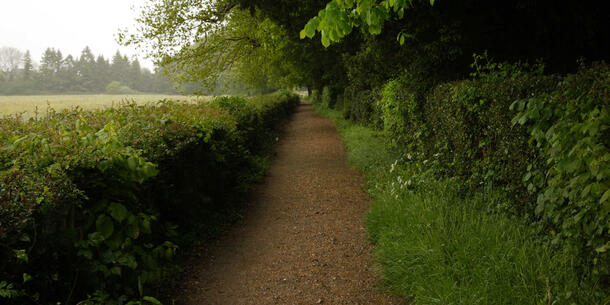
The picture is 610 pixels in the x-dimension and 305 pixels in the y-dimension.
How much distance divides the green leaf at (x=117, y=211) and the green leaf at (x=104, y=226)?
5 cm

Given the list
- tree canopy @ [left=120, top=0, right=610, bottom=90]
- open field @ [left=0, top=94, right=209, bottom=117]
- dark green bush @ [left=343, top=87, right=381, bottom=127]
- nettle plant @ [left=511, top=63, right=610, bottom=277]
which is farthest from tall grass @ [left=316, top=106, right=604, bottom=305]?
dark green bush @ [left=343, top=87, right=381, bottom=127]

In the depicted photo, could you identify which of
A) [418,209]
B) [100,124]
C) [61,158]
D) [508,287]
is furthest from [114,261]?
[418,209]

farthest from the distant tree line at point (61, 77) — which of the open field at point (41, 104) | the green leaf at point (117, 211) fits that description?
the green leaf at point (117, 211)

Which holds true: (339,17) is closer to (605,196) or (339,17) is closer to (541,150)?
(541,150)

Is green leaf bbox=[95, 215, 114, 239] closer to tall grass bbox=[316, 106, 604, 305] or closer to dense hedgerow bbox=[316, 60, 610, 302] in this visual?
tall grass bbox=[316, 106, 604, 305]

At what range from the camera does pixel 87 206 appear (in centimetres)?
300

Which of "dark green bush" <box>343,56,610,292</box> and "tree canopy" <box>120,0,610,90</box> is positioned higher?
"tree canopy" <box>120,0,610,90</box>

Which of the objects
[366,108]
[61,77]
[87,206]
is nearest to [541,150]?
[87,206]

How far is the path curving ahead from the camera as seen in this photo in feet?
12.7

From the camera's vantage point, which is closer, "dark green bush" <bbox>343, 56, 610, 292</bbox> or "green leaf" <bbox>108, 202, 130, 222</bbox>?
"dark green bush" <bbox>343, 56, 610, 292</bbox>

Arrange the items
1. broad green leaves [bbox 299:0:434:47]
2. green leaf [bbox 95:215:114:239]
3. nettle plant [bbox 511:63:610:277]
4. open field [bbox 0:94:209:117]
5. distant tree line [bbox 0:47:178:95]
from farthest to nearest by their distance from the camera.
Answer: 1. distant tree line [bbox 0:47:178:95]
2. open field [bbox 0:94:209:117]
3. broad green leaves [bbox 299:0:434:47]
4. green leaf [bbox 95:215:114:239]
5. nettle plant [bbox 511:63:610:277]

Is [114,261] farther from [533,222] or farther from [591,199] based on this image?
[533,222]

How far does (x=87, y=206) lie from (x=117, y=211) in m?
0.23

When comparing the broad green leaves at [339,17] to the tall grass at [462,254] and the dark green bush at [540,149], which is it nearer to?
the dark green bush at [540,149]
